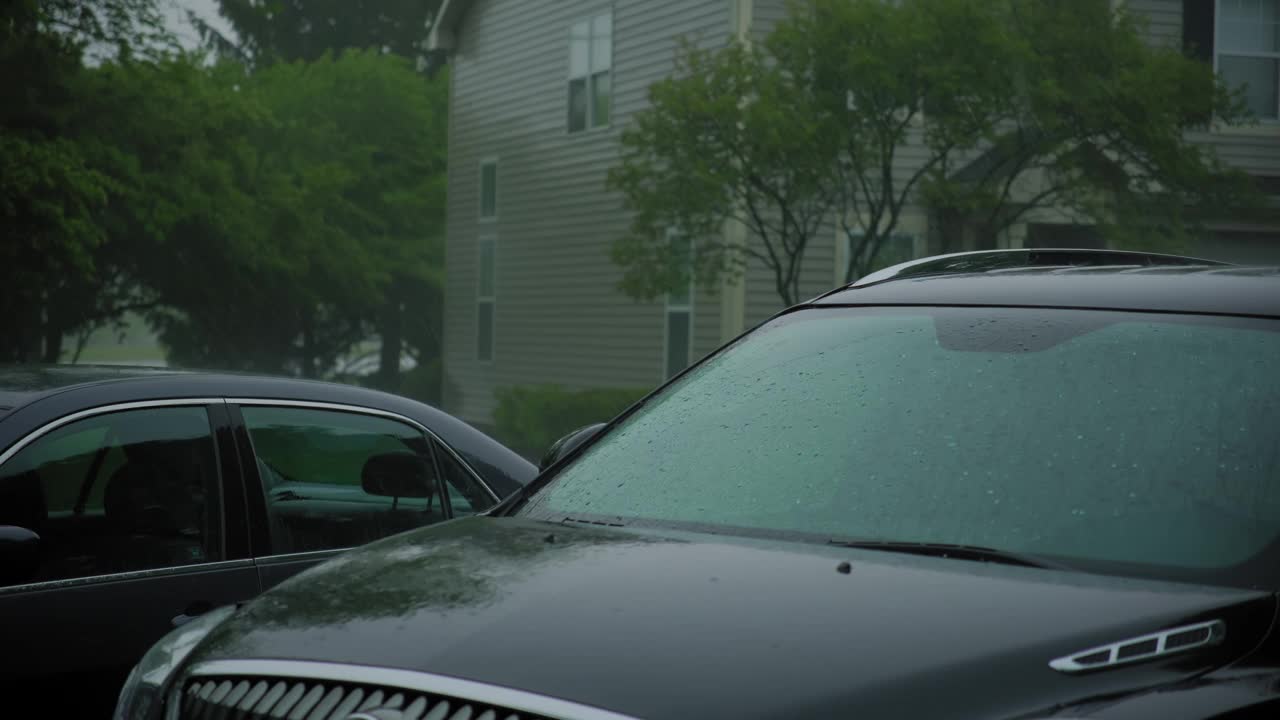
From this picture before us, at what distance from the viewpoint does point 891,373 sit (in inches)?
145

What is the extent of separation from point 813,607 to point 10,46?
22.9 meters

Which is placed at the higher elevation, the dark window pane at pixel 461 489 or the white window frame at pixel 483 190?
the white window frame at pixel 483 190

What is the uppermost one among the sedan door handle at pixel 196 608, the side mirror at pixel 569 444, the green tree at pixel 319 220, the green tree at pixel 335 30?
the green tree at pixel 335 30

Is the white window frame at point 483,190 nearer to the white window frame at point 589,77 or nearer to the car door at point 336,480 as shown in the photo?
the white window frame at point 589,77

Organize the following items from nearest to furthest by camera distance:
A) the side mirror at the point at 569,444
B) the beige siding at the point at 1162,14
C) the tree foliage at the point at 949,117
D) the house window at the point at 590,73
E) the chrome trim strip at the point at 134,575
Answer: the side mirror at the point at 569,444, the chrome trim strip at the point at 134,575, the tree foliage at the point at 949,117, the beige siding at the point at 1162,14, the house window at the point at 590,73

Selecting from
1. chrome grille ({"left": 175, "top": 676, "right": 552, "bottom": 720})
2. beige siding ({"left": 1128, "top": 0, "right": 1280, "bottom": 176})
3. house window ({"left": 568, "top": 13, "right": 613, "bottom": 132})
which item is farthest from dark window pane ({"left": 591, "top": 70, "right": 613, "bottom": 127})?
chrome grille ({"left": 175, "top": 676, "right": 552, "bottom": 720})

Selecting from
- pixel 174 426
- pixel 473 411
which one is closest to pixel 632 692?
pixel 174 426

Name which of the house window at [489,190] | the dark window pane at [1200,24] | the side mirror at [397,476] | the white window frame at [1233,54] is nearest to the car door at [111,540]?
the side mirror at [397,476]

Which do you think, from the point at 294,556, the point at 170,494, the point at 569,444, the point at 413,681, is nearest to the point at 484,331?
the point at 294,556

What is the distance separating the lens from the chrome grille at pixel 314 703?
2449 mm

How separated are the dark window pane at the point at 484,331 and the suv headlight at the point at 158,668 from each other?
27.8 metres

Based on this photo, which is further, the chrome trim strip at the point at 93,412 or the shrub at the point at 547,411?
the shrub at the point at 547,411

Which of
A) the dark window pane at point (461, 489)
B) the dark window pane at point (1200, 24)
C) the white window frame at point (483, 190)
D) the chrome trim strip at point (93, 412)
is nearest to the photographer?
the chrome trim strip at point (93, 412)

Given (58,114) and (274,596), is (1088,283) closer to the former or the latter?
(274,596)
